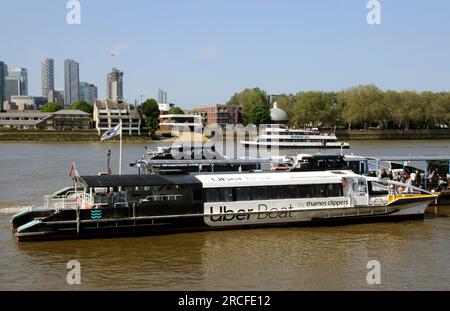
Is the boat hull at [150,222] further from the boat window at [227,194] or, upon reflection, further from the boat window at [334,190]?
the boat window at [227,194]

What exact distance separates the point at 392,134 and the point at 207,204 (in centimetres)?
12025

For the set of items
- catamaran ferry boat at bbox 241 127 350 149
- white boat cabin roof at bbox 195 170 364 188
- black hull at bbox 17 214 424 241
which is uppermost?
catamaran ferry boat at bbox 241 127 350 149

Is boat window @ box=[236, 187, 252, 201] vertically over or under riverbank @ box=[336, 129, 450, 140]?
under

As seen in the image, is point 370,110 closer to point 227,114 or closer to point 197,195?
point 227,114

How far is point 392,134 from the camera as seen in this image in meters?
135

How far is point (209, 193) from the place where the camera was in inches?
895

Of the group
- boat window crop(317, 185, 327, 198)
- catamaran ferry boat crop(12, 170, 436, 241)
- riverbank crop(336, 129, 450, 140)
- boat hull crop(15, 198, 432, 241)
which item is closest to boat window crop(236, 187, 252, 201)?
Result: catamaran ferry boat crop(12, 170, 436, 241)

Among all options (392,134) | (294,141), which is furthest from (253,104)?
(294,141)

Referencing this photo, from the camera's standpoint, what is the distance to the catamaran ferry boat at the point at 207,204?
21312mm

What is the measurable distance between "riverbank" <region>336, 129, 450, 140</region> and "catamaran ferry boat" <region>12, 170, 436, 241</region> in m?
107

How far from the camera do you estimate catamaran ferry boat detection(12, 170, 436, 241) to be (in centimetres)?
2131

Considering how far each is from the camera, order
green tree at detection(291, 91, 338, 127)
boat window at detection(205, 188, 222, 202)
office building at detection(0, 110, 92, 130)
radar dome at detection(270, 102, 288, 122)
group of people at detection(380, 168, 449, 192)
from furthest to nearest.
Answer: radar dome at detection(270, 102, 288, 122), green tree at detection(291, 91, 338, 127), office building at detection(0, 110, 92, 130), group of people at detection(380, 168, 449, 192), boat window at detection(205, 188, 222, 202)

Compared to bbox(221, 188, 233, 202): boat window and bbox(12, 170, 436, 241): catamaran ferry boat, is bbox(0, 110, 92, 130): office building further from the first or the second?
bbox(221, 188, 233, 202): boat window
